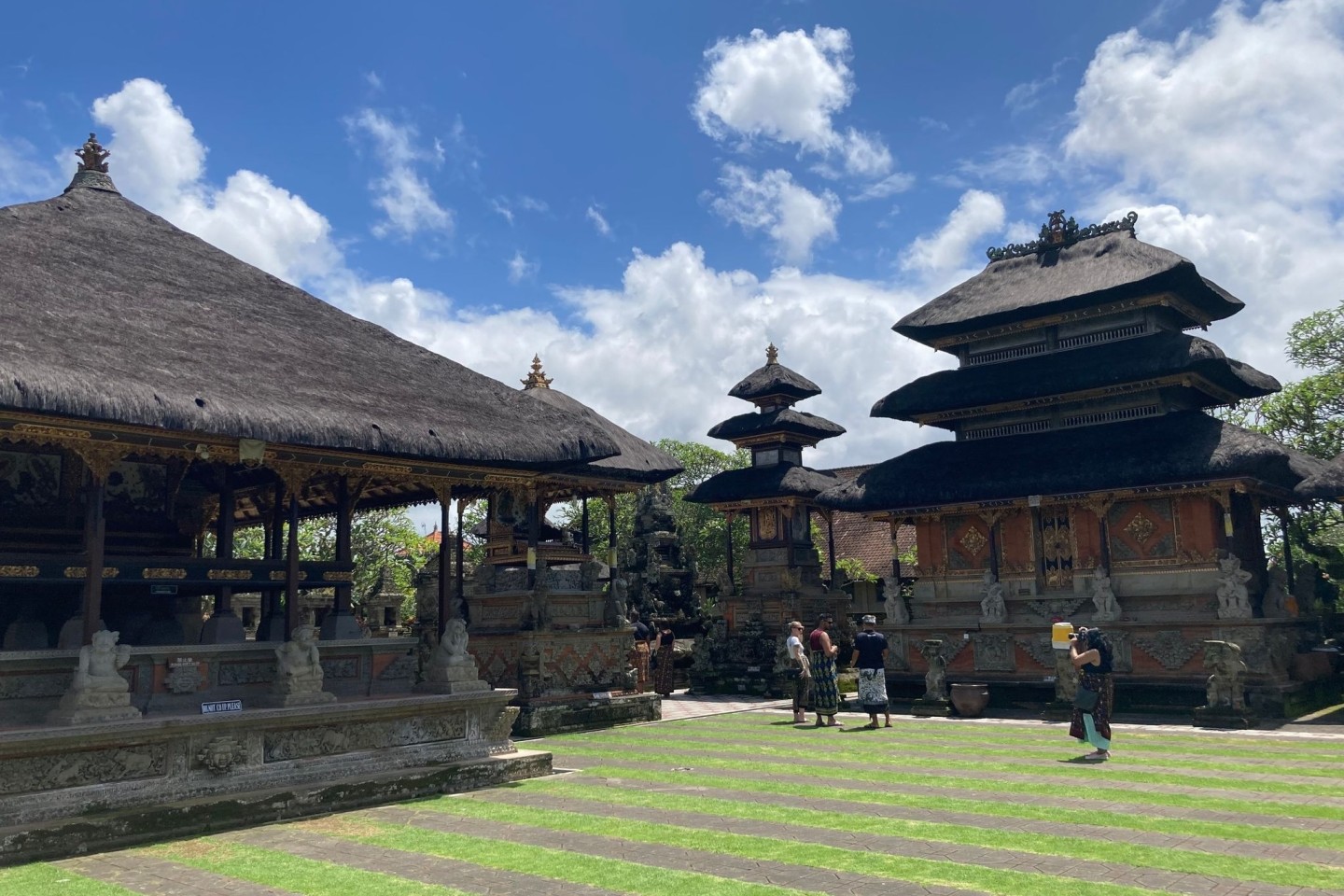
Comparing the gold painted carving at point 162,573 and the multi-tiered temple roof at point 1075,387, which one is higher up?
the multi-tiered temple roof at point 1075,387

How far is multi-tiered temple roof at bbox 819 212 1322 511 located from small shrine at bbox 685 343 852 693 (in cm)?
595

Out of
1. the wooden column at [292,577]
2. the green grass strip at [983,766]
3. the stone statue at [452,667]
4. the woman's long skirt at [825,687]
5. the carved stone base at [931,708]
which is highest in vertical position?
the wooden column at [292,577]

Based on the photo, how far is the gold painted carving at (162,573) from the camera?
11648mm

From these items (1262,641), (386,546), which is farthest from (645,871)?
(386,546)

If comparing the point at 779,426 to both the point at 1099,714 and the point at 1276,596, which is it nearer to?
the point at 1276,596

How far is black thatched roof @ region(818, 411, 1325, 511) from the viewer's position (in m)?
18.7

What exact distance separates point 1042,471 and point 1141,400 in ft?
9.34

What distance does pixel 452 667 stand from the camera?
13.1 m

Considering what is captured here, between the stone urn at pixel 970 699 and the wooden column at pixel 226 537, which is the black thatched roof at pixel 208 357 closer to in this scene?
the wooden column at pixel 226 537

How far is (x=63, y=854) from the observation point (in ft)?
29.2

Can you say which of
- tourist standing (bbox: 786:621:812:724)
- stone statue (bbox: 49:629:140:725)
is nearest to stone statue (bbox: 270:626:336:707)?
stone statue (bbox: 49:629:140:725)

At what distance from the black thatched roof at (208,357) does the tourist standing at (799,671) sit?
16.5 ft

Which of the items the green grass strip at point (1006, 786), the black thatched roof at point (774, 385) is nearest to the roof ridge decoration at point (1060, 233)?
the black thatched roof at point (774, 385)

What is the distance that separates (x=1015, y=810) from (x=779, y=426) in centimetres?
2254
